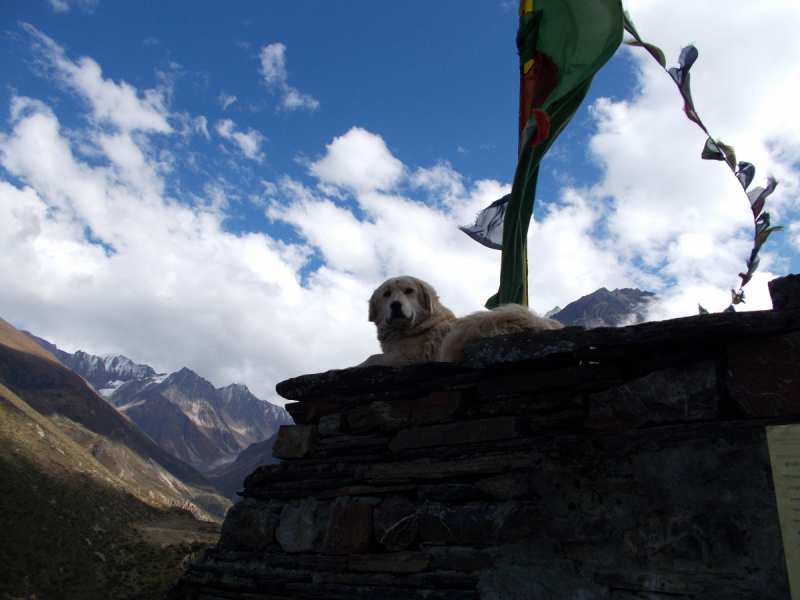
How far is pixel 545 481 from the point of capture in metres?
2.42

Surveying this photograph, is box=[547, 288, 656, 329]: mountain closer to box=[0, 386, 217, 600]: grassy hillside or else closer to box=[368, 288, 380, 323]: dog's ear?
box=[0, 386, 217, 600]: grassy hillside

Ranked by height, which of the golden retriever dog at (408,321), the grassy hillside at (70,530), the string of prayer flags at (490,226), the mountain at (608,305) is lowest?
the grassy hillside at (70,530)

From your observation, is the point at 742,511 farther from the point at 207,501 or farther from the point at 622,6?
the point at 207,501

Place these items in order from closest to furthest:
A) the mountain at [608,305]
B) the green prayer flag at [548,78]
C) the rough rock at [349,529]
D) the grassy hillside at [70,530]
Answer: the rough rock at [349,529] < the green prayer flag at [548,78] < the grassy hillside at [70,530] < the mountain at [608,305]

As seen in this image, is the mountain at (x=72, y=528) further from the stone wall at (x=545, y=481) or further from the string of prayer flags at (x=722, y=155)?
the string of prayer flags at (x=722, y=155)

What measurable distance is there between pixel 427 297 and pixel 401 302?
474 millimetres

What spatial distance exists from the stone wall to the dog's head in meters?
2.23

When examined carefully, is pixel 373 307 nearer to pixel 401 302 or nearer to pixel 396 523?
pixel 401 302

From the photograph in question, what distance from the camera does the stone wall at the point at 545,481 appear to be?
202 cm

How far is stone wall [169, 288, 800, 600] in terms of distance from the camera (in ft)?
6.64

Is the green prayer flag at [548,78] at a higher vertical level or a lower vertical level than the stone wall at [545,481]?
higher

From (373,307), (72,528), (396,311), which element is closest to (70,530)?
(72,528)

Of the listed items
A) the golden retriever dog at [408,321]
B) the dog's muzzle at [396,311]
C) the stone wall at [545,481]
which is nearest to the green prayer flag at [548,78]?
the golden retriever dog at [408,321]

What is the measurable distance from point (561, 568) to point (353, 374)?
73.1 inches
